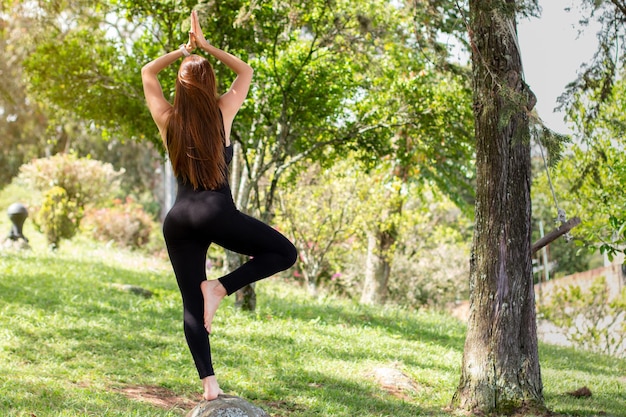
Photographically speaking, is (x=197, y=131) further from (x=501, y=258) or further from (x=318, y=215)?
(x=318, y=215)

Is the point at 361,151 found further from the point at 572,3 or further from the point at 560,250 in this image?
the point at 560,250

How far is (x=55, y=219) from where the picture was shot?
1486cm

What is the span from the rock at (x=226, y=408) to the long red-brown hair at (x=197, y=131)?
1.24m

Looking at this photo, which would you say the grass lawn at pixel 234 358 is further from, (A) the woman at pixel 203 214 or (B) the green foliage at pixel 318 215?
(B) the green foliage at pixel 318 215

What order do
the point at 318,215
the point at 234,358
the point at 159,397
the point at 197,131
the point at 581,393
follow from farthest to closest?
the point at 318,215
the point at 234,358
the point at 581,393
the point at 159,397
the point at 197,131

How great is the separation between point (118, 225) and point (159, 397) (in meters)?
13.0

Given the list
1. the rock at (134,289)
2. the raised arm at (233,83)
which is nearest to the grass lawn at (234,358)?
the rock at (134,289)

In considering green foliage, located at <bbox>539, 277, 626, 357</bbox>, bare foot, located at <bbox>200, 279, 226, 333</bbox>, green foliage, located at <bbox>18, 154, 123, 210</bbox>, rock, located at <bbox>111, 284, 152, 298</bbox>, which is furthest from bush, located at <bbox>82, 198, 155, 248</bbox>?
bare foot, located at <bbox>200, 279, 226, 333</bbox>

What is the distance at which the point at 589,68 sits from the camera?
6.25 meters

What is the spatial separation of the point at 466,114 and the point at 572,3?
11.0 feet

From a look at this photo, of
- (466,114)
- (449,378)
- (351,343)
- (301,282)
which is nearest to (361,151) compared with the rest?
(466,114)

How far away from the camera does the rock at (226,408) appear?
399cm

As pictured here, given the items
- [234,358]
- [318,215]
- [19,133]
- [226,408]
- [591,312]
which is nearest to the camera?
[226,408]

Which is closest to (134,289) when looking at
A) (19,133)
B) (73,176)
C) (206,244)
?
(206,244)
